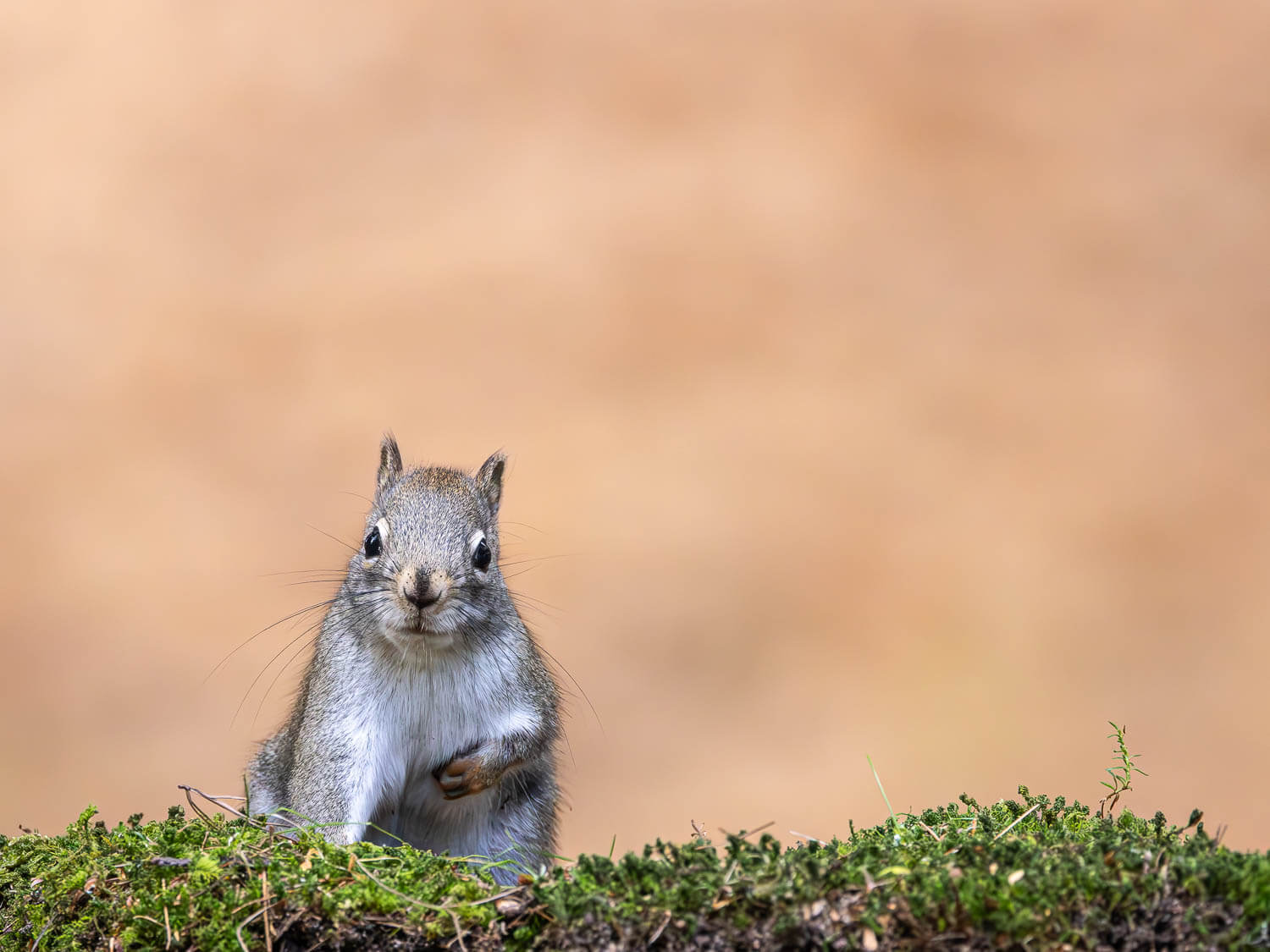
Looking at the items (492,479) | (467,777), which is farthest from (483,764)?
(492,479)

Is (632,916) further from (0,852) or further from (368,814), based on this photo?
(0,852)

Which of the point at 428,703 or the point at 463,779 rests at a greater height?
the point at 428,703

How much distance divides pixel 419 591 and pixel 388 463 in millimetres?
913

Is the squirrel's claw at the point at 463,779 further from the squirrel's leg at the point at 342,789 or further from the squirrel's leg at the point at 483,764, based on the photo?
the squirrel's leg at the point at 342,789

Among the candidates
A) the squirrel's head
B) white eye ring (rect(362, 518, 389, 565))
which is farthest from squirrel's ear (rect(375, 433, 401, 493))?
white eye ring (rect(362, 518, 389, 565))

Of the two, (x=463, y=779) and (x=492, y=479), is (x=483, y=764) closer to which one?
(x=463, y=779)

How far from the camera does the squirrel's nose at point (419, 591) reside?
3451 mm

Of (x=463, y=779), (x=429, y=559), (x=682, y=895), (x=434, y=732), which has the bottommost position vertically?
(x=682, y=895)

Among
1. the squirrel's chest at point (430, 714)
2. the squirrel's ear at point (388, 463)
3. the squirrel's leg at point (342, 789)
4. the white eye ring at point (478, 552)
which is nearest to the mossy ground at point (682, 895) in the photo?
the squirrel's leg at point (342, 789)

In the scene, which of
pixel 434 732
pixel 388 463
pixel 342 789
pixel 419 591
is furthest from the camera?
pixel 388 463

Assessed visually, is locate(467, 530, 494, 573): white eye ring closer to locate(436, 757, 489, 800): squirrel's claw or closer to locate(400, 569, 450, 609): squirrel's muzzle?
locate(400, 569, 450, 609): squirrel's muzzle

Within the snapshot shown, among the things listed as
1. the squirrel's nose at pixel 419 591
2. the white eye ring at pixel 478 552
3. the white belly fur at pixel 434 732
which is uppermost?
the white eye ring at pixel 478 552

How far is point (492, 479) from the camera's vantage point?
14.2 feet

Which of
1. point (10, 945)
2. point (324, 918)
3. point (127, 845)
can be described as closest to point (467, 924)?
point (324, 918)
